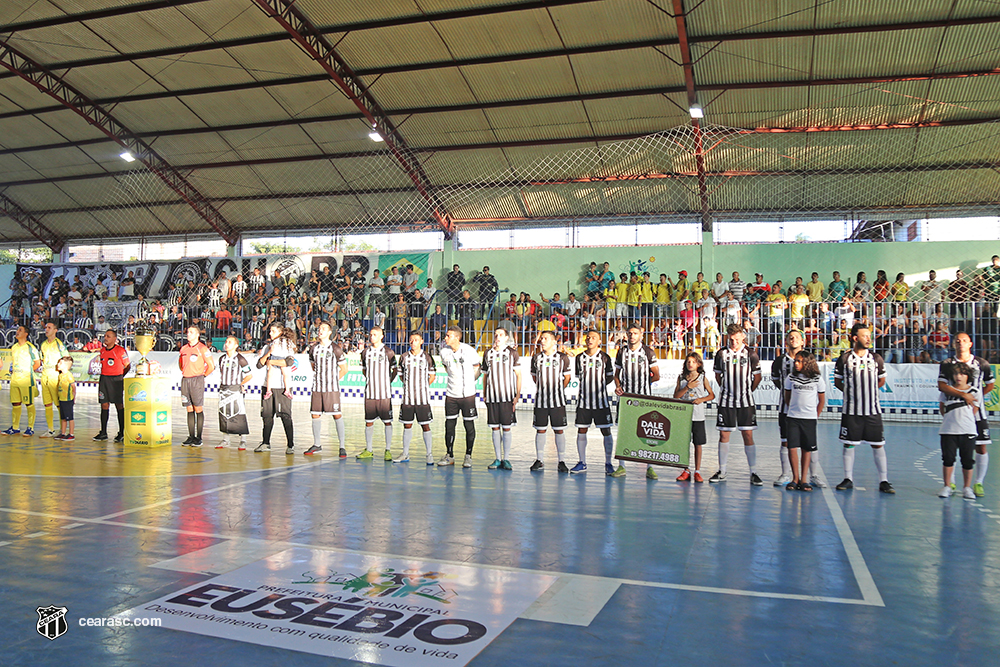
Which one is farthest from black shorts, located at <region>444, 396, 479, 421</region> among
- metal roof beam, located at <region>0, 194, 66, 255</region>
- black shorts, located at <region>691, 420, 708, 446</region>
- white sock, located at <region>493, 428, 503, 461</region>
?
metal roof beam, located at <region>0, 194, 66, 255</region>

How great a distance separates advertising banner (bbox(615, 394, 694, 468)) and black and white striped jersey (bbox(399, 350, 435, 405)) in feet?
9.60

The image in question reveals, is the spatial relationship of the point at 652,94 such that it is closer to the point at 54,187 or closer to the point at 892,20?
the point at 892,20

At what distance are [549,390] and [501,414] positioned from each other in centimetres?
77

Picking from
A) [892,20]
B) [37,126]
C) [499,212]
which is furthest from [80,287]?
[892,20]

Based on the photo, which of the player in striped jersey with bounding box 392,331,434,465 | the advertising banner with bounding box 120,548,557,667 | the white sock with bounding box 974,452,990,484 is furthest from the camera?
the player in striped jersey with bounding box 392,331,434,465

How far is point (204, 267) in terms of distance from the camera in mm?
29734

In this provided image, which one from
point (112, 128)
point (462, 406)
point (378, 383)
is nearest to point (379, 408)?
point (378, 383)

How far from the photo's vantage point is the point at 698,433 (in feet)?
30.6

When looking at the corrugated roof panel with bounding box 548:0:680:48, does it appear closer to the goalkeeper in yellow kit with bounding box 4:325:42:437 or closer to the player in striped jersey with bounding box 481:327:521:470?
the player in striped jersey with bounding box 481:327:521:470

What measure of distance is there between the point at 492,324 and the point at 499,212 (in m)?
5.30

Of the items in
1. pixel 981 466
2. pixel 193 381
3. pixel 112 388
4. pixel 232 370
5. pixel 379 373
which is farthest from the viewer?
pixel 112 388

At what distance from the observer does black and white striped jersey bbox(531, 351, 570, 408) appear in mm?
10047

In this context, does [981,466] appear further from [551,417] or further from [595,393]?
[551,417]

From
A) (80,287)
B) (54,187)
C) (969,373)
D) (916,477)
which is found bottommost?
(916,477)
